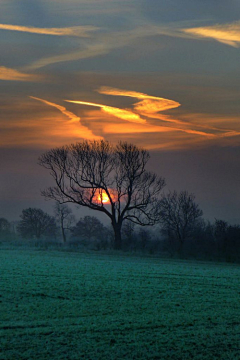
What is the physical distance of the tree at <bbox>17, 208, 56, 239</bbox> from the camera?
245ft

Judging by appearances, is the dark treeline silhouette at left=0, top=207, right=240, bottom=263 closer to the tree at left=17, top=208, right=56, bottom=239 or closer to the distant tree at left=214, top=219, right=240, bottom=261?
the distant tree at left=214, top=219, right=240, bottom=261

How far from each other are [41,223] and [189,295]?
2574 inches

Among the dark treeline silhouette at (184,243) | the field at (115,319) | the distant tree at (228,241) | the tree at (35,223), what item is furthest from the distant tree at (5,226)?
the field at (115,319)

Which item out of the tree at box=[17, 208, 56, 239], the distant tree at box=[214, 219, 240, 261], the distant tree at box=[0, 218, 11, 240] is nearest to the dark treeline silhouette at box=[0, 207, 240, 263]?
the distant tree at box=[214, 219, 240, 261]

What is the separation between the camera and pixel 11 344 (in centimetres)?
680

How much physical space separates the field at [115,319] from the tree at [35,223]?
61580 mm

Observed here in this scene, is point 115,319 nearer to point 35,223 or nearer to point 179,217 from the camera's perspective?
point 179,217

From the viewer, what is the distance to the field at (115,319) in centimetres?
670

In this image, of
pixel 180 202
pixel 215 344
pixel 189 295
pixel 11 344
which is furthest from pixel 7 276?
pixel 180 202

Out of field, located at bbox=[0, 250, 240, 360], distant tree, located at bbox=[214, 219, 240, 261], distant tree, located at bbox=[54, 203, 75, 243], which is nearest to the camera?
field, located at bbox=[0, 250, 240, 360]

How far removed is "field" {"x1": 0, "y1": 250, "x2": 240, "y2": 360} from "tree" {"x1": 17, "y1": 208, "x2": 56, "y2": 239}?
202 ft

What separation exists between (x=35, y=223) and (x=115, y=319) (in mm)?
68380

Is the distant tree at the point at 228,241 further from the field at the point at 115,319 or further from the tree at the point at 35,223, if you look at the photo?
the tree at the point at 35,223

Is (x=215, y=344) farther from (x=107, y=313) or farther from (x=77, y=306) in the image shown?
(x=77, y=306)
